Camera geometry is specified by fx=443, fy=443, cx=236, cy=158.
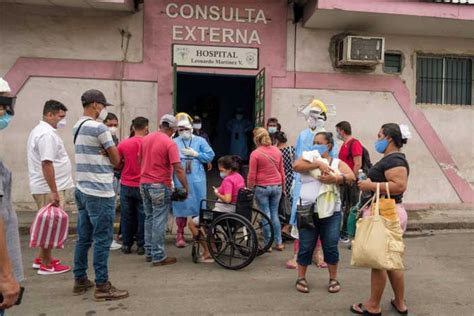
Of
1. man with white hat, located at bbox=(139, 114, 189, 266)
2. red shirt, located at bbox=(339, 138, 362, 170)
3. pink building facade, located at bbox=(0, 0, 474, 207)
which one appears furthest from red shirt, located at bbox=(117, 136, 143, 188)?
red shirt, located at bbox=(339, 138, 362, 170)

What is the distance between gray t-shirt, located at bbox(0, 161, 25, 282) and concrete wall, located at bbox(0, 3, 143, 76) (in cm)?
581

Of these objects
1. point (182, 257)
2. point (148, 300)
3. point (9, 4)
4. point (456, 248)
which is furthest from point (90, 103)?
point (456, 248)

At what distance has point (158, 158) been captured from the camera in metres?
5.01

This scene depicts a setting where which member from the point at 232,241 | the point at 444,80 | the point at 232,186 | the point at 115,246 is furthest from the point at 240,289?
the point at 444,80

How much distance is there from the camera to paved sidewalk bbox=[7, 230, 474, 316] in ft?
13.0

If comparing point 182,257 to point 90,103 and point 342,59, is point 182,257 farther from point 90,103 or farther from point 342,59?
point 342,59

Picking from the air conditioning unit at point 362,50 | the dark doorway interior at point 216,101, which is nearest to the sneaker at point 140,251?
the air conditioning unit at point 362,50

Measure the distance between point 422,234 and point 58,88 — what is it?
653 centimetres

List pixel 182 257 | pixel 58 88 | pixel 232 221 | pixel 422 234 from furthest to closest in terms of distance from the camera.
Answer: pixel 58 88
pixel 422 234
pixel 182 257
pixel 232 221

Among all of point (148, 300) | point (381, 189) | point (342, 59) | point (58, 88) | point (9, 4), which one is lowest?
point (148, 300)

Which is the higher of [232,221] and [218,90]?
[218,90]

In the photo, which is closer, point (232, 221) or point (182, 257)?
point (232, 221)

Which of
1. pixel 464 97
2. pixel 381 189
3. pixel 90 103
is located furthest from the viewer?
pixel 464 97

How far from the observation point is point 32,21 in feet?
24.7
